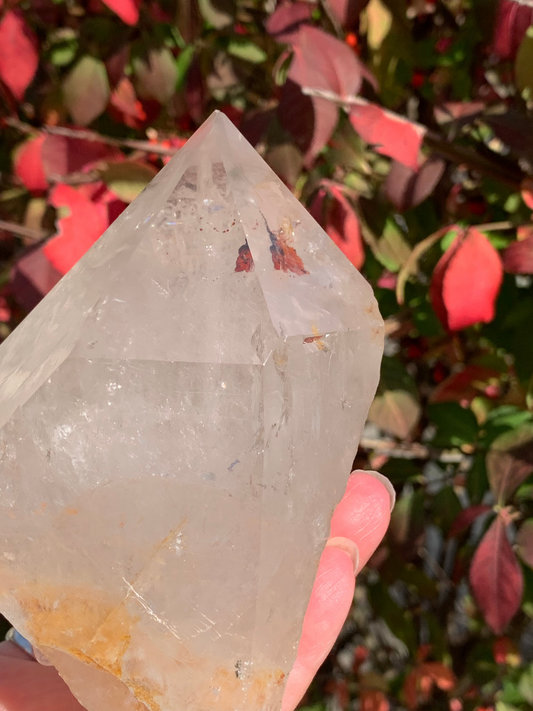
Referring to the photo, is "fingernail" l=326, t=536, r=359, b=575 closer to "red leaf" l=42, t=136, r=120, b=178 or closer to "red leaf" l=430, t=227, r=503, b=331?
"red leaf" l=430, t=227, r=503, b=331

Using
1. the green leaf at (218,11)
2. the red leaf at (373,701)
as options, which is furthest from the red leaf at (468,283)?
the red leaf at (373,701)

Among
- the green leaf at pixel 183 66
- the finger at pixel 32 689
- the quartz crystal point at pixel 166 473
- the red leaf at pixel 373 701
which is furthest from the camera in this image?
the red leaf at pixel 373 701

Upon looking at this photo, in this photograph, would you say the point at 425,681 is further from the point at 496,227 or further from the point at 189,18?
the point at 189,18

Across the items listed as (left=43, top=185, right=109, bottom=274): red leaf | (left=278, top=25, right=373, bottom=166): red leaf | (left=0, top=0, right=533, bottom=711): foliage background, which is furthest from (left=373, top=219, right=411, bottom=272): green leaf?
(left=43, top=185, right=109, bottom=274): red leaf

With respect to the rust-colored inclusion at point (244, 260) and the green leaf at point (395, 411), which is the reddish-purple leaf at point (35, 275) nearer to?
the rust-colored inclusion at point (244, 260)

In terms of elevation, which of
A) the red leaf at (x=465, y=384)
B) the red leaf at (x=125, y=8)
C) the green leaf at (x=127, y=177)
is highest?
the red leaf at (x=125, y=8)

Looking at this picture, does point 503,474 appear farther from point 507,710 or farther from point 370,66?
point 370,66

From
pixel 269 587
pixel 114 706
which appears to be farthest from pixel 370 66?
pixel 114 706

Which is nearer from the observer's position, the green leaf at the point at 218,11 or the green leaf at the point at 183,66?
the green leaf at the point at 218,11
